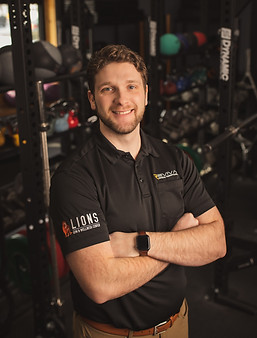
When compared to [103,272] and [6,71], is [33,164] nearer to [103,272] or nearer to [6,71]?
[6,71]

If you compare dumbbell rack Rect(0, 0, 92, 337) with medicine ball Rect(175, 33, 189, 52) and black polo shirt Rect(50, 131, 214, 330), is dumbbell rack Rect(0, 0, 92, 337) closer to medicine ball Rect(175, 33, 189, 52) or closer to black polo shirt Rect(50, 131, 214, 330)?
black polo shirt Rect(50, 131, 214, 330)

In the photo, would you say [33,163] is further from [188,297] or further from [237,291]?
[237,291]

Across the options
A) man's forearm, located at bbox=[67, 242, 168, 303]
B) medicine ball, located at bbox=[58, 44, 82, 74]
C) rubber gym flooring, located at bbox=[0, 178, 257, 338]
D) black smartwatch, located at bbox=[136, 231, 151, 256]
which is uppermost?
medicine ball, located at bbox=[58, 44, 82, 74]

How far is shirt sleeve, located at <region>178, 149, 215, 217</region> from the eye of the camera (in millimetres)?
1761

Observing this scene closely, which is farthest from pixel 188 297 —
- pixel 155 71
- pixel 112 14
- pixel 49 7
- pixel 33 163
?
pixel 112 14

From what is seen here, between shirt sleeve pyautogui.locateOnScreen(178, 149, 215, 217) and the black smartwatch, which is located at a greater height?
shirt sleeve pyautogui.locateOnScreen(178, 149, 215, 217)

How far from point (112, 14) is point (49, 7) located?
1.39m

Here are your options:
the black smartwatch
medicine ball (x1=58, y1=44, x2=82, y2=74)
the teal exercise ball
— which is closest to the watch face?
the black smartwatch

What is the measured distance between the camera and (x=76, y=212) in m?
1.52

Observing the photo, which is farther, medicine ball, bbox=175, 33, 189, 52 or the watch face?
medicine ball, bbox=175, 33, 189, 52

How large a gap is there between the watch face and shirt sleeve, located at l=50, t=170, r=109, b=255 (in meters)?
0.12

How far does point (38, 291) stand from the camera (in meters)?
2.47

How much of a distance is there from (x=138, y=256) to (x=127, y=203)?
0.19 metres

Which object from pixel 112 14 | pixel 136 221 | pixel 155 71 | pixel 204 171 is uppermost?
pixel 112 14
